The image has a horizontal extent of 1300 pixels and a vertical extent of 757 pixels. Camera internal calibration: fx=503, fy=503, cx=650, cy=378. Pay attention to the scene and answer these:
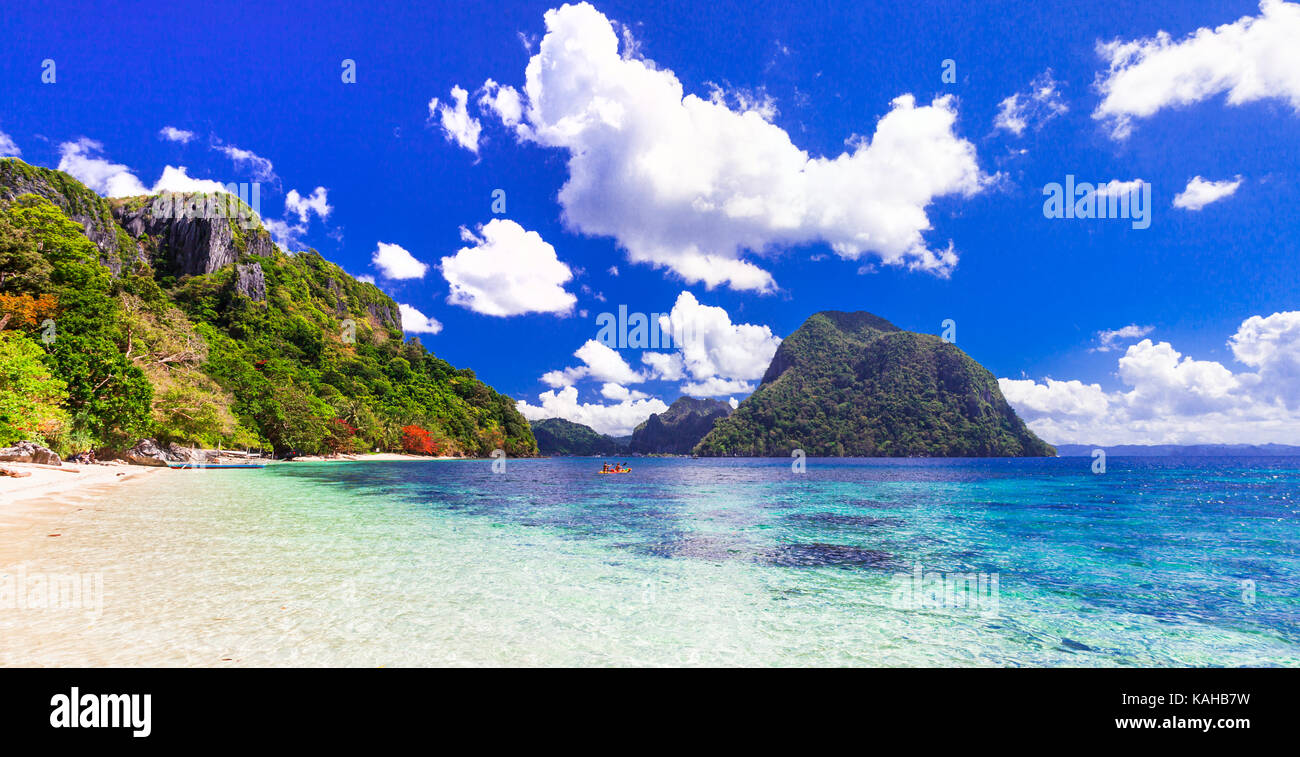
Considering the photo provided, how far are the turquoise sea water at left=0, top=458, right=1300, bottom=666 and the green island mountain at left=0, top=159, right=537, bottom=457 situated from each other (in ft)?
63.7

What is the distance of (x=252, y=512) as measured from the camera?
18375mm

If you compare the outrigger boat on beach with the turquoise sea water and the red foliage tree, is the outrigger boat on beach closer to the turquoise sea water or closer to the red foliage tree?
the turquoise sea water

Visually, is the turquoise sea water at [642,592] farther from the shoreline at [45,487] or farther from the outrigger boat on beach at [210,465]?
the outrigger boat on beach at [210,465]

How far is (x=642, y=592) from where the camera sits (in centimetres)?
955

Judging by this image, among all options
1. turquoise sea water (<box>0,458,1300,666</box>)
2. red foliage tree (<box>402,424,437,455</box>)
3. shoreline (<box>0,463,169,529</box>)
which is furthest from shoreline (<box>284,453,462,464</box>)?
turquoise sea water (<box>0,458,1300,666</box>)

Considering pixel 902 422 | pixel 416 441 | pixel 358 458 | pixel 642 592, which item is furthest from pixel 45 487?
pixel 902 422

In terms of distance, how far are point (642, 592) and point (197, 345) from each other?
6068 cm

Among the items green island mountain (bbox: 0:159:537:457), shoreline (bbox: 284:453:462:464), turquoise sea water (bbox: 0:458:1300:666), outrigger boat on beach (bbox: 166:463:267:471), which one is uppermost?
green island mountain (bbox: 0:159:537:457)

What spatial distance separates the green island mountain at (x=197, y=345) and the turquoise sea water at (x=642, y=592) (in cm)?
1941

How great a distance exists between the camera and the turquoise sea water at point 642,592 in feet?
20.9

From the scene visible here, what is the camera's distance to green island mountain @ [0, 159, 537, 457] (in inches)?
1244
